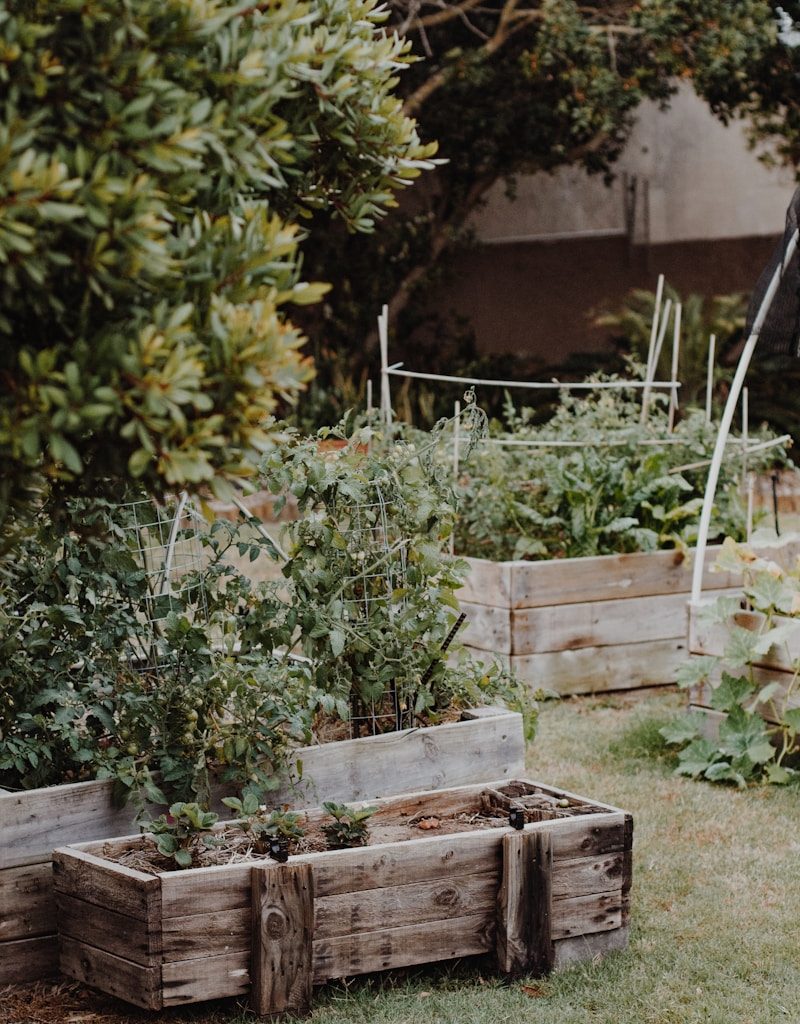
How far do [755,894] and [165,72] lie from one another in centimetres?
298

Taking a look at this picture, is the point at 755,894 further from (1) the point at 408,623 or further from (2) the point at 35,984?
(2) the point at 35,984

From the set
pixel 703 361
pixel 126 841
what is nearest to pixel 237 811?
pixel 126 841

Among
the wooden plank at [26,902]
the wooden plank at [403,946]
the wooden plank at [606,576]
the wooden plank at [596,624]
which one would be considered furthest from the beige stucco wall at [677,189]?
the wooden plank at [26,902]

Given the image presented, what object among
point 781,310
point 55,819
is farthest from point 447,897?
point 781,310

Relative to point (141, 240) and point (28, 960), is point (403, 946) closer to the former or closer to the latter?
point (28, 960)

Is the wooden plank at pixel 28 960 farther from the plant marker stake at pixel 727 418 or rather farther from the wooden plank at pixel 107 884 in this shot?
the plant marker stake at pixel 727 418

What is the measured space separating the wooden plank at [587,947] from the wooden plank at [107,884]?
108cm

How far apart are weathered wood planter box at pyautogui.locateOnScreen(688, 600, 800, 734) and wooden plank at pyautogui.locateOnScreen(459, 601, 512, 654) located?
1.04 metres

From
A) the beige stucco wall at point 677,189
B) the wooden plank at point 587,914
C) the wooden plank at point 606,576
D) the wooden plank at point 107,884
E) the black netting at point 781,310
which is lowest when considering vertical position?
the wooden plank at point 587,914

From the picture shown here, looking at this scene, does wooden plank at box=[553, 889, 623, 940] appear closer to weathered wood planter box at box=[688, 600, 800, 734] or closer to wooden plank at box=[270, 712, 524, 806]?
wooden plank at box=[270, 712, 524, 806]

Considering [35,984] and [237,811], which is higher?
[237,811]

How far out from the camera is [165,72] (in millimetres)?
2014

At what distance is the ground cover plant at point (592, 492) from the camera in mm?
6168

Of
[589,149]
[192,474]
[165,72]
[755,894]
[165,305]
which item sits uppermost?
[589,149]
